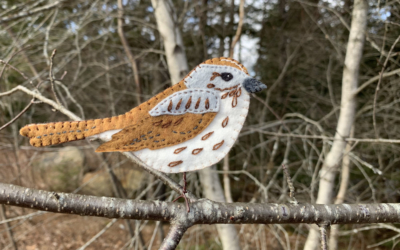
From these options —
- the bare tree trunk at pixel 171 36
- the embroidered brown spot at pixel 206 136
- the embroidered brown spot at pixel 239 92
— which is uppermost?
the bare tree trunk at pixel 171 36

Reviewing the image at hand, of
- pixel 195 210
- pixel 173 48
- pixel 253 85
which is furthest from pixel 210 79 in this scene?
pixel 173 48

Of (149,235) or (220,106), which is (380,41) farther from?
(149,235)

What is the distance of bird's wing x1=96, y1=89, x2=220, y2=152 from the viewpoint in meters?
0.64

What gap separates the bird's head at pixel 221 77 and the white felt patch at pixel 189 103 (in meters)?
0.02

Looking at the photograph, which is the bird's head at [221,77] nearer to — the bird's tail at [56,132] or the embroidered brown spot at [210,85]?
the embroidered brown spot at [210,85]

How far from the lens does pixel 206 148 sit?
0.69m

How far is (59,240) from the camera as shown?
10.5 ft

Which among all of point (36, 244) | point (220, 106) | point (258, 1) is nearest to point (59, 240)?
point (36, 244)

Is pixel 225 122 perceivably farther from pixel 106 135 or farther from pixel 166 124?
pixel 106 135

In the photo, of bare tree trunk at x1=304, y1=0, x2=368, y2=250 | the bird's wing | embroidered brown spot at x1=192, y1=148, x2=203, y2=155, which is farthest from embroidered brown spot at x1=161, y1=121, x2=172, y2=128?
bare tree trunk at x1=304, y1=0, x2=368, y2=250

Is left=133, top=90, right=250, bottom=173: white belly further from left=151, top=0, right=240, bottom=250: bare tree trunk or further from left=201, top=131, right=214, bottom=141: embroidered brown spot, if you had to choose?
left=151, top=0, right=240, bottom=250: bare tree trunk

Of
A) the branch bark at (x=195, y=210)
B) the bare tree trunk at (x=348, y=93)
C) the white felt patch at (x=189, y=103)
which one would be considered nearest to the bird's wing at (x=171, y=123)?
the white felt patch at (x=189, y=103)

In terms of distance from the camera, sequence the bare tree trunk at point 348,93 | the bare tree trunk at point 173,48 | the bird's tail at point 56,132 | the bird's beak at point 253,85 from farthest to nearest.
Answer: the bare tree trunk at point 173,48, the bare tree trunk at point 348,93, the bird's beak at point 253,85, the bird's tail at point 56,132

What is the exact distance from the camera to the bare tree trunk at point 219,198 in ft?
4.79
